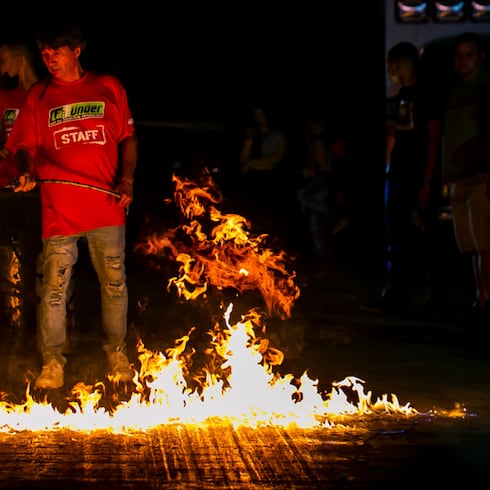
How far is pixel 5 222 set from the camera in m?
9.11

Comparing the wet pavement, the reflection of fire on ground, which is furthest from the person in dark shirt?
the reflection of fire on ground

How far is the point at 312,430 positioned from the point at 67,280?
84.6 inches

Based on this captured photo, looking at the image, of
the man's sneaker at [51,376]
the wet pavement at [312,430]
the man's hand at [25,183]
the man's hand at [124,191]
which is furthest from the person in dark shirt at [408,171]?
the man's hand at [25,183]

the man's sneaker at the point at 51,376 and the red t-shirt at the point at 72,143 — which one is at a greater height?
the red t-shirt at the point at 72,143

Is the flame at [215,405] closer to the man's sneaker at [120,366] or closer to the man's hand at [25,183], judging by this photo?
the man's sneaker at [120,366]

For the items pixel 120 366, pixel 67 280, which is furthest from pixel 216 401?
pixel 67 280

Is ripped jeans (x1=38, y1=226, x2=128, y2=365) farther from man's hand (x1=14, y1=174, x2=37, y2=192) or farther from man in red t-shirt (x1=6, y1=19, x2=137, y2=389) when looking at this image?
man's hand (x1=14, y1=174, x2=37, y2=192)

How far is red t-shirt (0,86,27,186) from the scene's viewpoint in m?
9.02

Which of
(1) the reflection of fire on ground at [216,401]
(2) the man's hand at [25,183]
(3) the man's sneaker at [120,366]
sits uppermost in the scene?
(2) the man's hand at [25,183]

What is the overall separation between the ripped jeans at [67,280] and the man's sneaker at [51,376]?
0.21ft

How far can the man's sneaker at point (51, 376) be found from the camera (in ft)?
26.3

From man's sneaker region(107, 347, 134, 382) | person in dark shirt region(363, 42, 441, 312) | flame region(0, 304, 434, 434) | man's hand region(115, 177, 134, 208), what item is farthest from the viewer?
person in dark shirt region(363, 42, 441, 312)

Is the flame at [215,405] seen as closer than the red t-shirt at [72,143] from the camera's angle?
Yes

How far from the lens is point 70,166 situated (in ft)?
26.6
